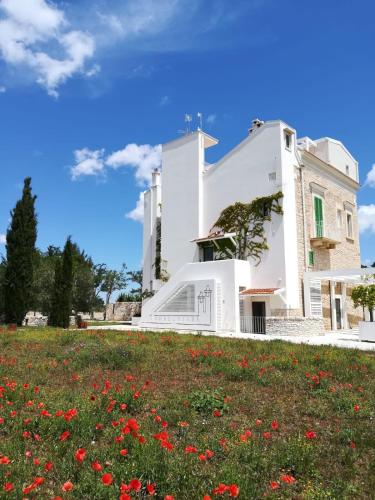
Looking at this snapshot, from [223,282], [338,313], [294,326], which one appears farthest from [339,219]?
[294,326]

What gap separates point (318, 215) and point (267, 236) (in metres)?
4.43

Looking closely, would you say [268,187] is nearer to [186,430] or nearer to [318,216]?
[318,216]

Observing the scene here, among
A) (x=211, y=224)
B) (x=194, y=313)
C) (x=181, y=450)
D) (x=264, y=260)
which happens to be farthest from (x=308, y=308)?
(x=181, y=450)

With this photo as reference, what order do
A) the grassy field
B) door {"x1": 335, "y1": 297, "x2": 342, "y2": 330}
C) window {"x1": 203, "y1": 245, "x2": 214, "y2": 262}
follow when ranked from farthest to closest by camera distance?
door {"x1": 335, "y1": 297, "x2": 342, "y2": 330} → window {"x1": 203, "y1": 245, "x2": 214, "y2": 262} → the grassy field

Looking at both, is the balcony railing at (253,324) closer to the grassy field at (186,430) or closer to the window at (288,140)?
the window at (288,140)

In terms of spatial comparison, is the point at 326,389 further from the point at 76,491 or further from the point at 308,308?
the point at 308,308

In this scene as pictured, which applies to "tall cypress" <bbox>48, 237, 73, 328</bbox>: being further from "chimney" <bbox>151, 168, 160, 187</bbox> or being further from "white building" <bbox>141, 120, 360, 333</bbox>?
"chimney" <bbox>151, 168, 160, 187</bbox>

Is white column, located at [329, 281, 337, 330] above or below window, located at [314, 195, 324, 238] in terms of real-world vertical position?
below

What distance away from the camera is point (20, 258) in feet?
77.0

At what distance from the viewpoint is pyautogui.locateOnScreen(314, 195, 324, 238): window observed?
81.8ft

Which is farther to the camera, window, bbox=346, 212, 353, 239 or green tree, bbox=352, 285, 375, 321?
window, bbox=346, 212, 353, 239

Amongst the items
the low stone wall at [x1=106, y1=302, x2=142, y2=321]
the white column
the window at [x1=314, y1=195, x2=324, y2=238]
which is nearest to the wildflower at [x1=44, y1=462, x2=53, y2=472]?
the window at [x1=314, y1=195, x2=324, y2=238]

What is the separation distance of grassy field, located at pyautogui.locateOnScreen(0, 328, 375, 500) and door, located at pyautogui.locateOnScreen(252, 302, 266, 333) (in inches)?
520

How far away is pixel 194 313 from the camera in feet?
72.4
